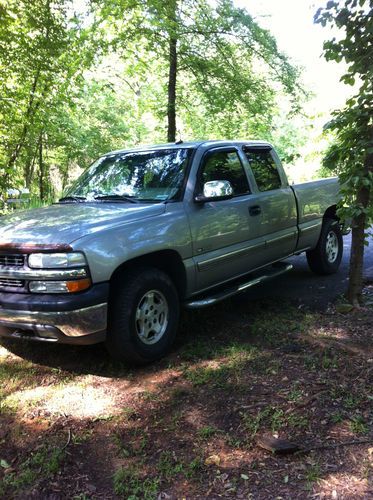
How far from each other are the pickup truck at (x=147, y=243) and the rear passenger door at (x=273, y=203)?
16 millimetres

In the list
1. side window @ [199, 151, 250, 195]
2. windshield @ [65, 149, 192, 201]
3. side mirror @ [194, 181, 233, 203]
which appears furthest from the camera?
side window @ [199, 151, 250, 195]

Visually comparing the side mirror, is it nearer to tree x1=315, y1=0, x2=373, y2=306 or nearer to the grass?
tree x1=315, y1=0, x2=373, y2=306

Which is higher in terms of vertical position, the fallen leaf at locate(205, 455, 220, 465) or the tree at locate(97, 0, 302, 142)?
the tree at locate(97, 0, 302, 142)

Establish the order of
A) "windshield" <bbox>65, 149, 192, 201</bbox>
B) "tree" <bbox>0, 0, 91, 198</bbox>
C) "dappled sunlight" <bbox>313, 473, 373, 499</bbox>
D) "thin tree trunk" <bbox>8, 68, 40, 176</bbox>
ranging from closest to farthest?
"dappled sunlight" <bbox>313, 473, 373, 499</bbox> → "windshield" <bbox>65, 149, 192, 201</bbox> → "tree" <bbox>0, 0, 91, 198</bbox> → "thin tree trunk" <bbox>8, 68, 40, 176</bbox>

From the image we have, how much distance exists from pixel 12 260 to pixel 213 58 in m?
8.96

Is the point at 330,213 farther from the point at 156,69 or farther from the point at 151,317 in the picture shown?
the point at 156,69

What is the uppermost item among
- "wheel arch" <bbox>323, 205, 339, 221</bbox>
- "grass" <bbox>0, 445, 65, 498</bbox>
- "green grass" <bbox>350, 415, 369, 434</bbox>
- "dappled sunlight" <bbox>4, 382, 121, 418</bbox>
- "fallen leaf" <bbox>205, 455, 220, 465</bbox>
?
"wheel arch" <bbox>323, 205, 339, 221</bbox>

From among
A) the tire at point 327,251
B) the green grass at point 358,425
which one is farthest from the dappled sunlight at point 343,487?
the tire at point 327,251

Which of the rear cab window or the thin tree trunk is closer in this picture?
the rear cab window

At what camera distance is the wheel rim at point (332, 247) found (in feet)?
22.4

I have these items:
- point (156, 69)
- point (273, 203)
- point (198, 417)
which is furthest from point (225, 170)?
point (156, 69)

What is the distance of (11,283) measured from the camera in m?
3.65

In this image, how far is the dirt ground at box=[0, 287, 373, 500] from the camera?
Result: 8.36 ft

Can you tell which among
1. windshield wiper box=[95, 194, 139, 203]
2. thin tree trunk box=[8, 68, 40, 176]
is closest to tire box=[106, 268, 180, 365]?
windshield wiper box=[95, 194, 139, 203]
